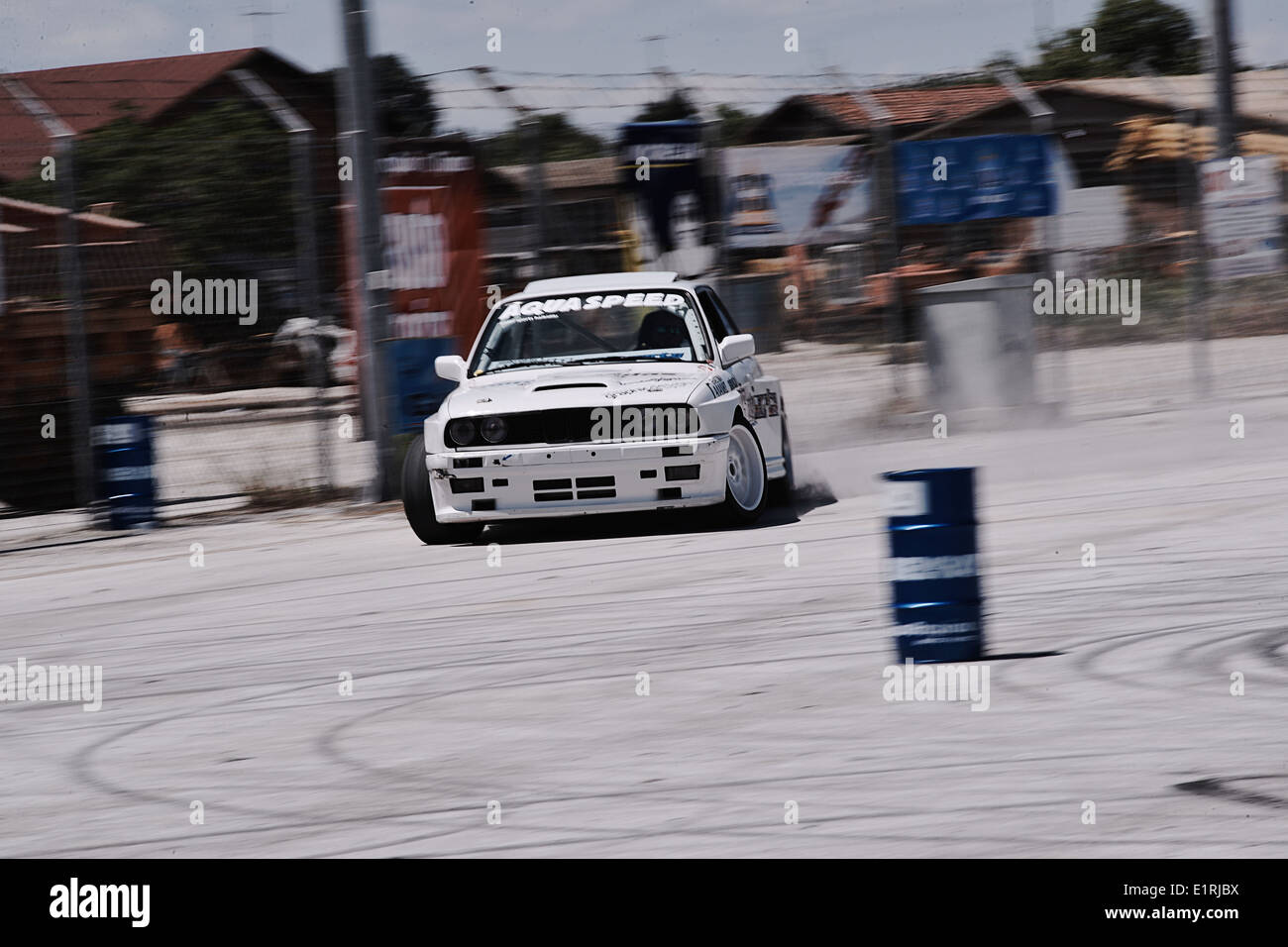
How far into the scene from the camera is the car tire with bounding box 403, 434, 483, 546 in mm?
9484

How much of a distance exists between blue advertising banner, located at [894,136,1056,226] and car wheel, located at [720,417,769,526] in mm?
5898

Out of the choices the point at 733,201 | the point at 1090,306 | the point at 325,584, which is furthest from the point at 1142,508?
the point at 1090,306

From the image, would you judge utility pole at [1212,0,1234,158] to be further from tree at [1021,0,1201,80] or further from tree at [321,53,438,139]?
tree at [1021,0,1201,80]

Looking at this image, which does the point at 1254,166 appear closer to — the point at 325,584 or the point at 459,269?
the point at 459,269

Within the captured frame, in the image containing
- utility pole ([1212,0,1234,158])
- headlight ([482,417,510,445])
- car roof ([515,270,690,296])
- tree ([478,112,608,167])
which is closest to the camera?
headlight ([482,417,510,445])

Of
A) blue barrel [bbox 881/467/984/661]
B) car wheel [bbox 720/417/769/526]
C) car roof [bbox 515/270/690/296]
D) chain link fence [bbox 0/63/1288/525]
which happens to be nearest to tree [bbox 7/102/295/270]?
chain link fence [bbox 0/63/1288/525]

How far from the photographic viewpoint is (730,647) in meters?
6.31

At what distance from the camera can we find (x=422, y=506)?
9.58 m

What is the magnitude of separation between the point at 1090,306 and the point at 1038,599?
15.2 m

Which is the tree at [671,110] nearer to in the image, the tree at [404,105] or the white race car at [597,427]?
the tree at [404,105]

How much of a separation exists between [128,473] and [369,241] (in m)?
2.52

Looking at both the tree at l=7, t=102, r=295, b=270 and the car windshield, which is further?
the tree at l=7, t=102, r=295, b=270

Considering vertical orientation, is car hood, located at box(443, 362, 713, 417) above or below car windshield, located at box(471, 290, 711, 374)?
below

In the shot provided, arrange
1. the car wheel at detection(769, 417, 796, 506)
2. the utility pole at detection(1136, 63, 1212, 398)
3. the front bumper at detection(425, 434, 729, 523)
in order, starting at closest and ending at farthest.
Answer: the front bumper at detection(425, 434, 729, 523), the car wheel at detection(769, 417, 796, 506), the utility pole at detection(1136, 63, 1212, 398)
